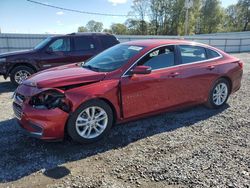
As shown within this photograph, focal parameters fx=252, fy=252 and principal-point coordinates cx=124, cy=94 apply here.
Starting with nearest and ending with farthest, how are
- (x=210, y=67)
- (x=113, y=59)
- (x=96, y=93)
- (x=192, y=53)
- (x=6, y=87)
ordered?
(x=96, y=93) → (x=113, y=59) → (x=192, y=53) → (x=210, y=67) → (x=6, y=87)

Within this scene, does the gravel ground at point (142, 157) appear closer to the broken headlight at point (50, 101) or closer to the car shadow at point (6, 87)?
the broken headlight at point (50, 101)

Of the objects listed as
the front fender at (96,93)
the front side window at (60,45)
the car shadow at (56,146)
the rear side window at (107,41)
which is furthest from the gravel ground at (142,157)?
the rear side window at (107,41)

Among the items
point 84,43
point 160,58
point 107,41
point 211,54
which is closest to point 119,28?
point 107,41

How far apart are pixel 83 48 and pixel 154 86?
197 inches

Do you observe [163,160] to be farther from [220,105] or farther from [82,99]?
[220,105]

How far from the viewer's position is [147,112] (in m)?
4.66

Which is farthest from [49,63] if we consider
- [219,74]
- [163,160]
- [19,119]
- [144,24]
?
[144,24]

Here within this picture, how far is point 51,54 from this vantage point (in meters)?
8.54

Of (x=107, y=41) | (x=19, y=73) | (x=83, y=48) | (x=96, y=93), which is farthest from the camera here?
(x=107, y=41)

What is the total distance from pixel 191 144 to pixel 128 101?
125cm

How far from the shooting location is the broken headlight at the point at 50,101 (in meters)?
3.73

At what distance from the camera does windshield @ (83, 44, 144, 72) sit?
14.7 feet

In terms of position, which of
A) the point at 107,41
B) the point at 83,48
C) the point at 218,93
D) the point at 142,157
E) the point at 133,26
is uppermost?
the point at 133,26

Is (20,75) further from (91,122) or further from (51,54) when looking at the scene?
(91,122)
